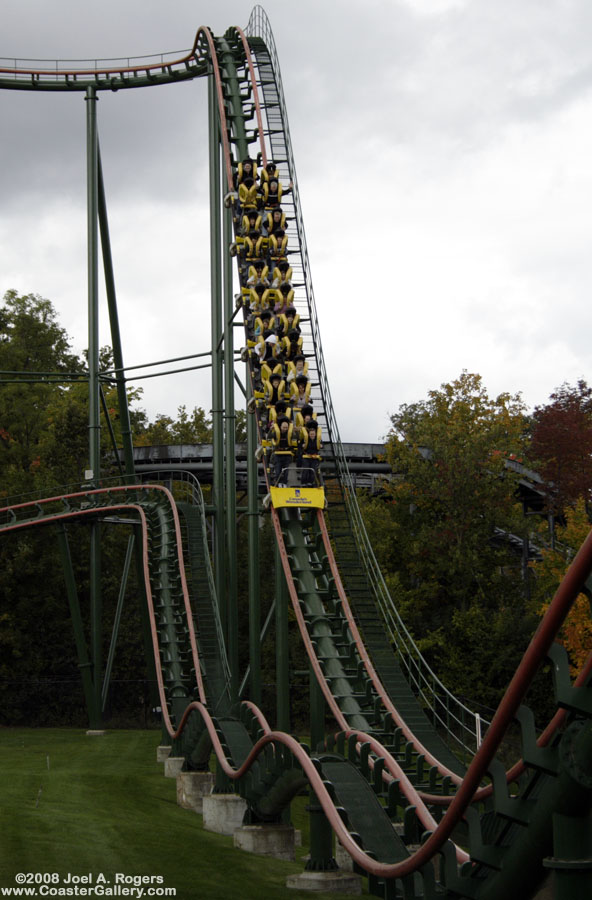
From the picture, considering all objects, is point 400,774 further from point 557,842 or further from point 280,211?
point 280,211

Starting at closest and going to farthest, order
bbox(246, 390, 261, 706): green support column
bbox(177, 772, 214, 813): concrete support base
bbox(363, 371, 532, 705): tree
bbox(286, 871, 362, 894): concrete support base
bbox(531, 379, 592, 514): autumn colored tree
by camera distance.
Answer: bbox(286, 871, 362, 894): concrete support base
bbox(177, 772, 214, 813): concrete support base
bbox(246, 390, 261, 706): green support column
bbox(363, 371, 532, 705): tree
bbox(531, 379, 592, 514): autumn colored tree

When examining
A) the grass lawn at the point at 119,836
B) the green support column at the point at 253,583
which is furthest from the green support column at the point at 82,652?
the grass lawn at the point at 119,836

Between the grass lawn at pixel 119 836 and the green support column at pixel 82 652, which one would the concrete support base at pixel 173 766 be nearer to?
the grass lawn at pixel 119 836

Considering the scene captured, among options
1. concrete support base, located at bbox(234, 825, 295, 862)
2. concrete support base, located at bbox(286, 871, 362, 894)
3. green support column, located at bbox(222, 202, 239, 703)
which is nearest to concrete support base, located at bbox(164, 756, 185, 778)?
green support column, located at bbox(222, 202, 239, 703)

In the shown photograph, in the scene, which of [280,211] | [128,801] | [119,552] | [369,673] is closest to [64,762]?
[128,801]

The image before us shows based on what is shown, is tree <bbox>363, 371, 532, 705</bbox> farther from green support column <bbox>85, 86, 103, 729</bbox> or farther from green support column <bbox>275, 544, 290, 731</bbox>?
green support column <bbox>275, 544, 290, 731</bbox>

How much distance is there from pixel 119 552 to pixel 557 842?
3400 centimetres

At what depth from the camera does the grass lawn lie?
1027 centimetres

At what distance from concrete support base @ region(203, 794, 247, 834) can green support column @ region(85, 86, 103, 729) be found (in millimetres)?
12270

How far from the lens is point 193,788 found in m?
16.1

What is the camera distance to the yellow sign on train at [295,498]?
715 inches

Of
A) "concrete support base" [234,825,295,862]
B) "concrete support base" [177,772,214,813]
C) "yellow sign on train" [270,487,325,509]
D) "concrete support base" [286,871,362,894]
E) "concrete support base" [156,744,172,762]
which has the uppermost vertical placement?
"yellow sign on train" [270,487,325,509]

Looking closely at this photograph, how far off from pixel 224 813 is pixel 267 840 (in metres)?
1.57

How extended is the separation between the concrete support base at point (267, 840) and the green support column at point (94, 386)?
13.8 m
